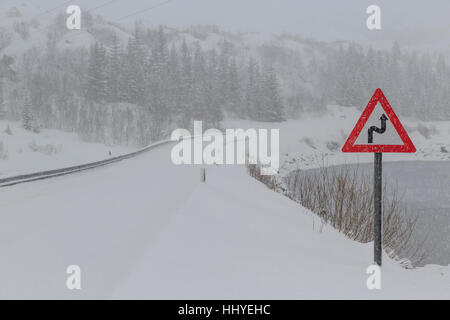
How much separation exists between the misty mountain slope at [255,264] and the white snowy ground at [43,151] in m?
20.6

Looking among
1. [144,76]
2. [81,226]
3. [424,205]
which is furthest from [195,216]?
[144,76]

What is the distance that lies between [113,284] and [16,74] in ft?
339

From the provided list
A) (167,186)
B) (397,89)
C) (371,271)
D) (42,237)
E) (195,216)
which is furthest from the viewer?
(397,89)

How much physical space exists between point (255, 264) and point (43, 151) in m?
36.4

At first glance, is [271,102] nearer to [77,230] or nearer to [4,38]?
[77,230]

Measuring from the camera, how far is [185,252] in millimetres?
5277

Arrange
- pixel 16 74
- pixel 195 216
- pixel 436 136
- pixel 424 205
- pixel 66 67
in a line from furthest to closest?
pixel 66 67 < pixel 16 74 < pixel 436 136 < pixel 424 205 < pixel 195 216

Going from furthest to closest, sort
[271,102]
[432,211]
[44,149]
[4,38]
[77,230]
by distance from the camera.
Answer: [4,38]
[271,102]
[44,149]
[432,211]
[77,230]

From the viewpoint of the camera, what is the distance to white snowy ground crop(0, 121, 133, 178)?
29297 mm

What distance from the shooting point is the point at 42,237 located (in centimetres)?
665

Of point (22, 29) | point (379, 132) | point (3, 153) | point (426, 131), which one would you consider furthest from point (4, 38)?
point (379, 132)

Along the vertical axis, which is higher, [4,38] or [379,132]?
[4,38]

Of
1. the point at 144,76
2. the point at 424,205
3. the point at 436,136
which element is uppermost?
the point at 144,76
